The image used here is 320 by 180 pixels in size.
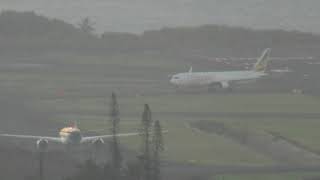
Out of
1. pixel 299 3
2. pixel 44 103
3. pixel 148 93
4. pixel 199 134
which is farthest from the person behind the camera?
pixel 299 3

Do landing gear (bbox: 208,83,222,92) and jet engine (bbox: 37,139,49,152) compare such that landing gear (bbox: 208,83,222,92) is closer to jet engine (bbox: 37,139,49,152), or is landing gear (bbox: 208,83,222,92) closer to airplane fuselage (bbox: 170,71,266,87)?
airplane fuselage (bbox: 170,71,266,87)

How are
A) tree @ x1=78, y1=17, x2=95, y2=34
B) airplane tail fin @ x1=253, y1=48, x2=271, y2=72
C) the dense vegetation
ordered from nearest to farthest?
airplane tail fin @ x1=253, y1=48, x2=271, y2=72 → the dense vegetation → tree @ x1=78, y1=17, x2=95, y2=34

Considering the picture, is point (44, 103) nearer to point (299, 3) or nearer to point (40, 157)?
point (40, 157)

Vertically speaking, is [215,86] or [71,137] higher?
[215,86]

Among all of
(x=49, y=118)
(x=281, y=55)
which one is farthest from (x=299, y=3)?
(x=49, y=118)

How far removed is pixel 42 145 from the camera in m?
31.8

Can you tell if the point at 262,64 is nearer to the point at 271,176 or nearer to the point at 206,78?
the point at 206,78

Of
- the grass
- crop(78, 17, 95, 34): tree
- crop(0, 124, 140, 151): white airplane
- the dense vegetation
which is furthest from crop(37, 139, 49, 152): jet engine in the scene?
crop(78, 17, 95, 34): tree

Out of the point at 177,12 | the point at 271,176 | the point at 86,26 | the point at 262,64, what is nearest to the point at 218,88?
the point at 262,64

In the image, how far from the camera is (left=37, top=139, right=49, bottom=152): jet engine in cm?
3124

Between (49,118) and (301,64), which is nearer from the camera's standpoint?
(49,118)

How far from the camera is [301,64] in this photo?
6400cm

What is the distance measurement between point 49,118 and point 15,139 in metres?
6.21

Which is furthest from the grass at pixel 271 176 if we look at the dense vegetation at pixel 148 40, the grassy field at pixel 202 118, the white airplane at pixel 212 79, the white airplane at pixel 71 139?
the dense vegetation at pixel 148 40
